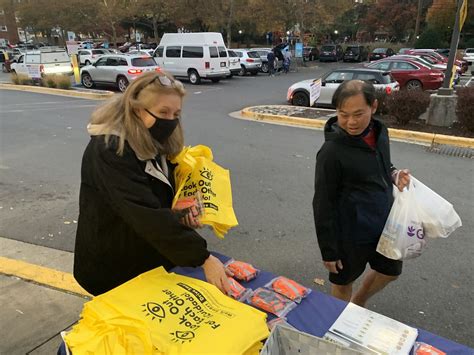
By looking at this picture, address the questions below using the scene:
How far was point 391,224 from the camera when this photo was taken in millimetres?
2260

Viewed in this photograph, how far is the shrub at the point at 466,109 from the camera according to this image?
28.3ft

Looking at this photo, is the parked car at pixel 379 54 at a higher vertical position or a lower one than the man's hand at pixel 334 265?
lower

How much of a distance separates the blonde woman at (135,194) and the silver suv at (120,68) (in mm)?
16195

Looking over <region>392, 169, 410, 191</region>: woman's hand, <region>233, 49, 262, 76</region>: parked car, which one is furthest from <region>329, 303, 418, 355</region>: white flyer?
<region>233, 49, 262, 76</region>: parked car

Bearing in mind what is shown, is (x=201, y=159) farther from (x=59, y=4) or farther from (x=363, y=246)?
(x=59, y=4)

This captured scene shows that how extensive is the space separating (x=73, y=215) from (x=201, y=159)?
3.43 meters

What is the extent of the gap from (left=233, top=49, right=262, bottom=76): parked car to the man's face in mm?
22072

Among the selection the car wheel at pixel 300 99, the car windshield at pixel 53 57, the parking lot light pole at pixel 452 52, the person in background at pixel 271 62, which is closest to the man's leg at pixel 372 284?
the parking lot light pole at pixel 452 52

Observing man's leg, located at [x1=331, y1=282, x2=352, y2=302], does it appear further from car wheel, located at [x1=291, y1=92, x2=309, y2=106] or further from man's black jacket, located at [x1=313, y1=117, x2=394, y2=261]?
car wheel, located at [x1=291, y1=92, x2=309, y2=106]

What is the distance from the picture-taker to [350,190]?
2.33 meters

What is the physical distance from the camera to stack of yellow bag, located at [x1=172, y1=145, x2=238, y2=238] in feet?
6.16

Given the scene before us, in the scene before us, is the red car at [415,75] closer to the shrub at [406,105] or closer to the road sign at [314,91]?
the road sign at [314,91]

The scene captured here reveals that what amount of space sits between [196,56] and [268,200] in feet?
50.9

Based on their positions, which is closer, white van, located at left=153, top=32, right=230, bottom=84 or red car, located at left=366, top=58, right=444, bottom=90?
red car, located at left=366, top=58, right=444, bottom=90
